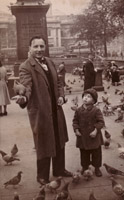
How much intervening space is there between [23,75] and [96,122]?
105 cm

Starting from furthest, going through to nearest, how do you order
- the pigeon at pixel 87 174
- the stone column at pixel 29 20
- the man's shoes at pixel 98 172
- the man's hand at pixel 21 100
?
the stone column at pixel 29 20, the man's shoes at pixel 98 172, the pigeon at pixel 87 174, the man's hand at pixel 21 100

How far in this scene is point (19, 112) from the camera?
9.62 meters

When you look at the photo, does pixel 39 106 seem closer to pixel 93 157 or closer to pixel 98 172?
pixel 93 157

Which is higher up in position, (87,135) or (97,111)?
(97,111)

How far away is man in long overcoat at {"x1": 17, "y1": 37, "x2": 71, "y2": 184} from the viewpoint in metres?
3.94

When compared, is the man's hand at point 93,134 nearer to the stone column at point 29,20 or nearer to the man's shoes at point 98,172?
the man's shoes at point 98,172

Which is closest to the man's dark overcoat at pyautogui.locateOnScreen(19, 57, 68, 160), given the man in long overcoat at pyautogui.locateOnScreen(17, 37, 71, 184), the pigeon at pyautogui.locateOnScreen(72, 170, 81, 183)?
the man in long overcoat at pyautogui.locateOnScreen(17, 37, 71, 184)

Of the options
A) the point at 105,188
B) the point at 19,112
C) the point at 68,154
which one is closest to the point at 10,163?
the point at 68,154

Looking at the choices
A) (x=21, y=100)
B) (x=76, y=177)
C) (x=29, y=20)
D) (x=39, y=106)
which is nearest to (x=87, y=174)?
(x=76, y=177)

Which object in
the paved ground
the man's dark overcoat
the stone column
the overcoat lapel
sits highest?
the stone column

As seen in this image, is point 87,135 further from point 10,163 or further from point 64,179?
point 10,163

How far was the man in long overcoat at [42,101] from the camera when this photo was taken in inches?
155

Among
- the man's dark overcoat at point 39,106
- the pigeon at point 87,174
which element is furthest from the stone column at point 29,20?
the pigeon at point 87,174

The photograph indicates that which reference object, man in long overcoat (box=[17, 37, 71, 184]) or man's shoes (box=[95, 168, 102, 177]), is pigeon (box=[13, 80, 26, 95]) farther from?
man's shoes (box=[95, 168, 102, 177])
